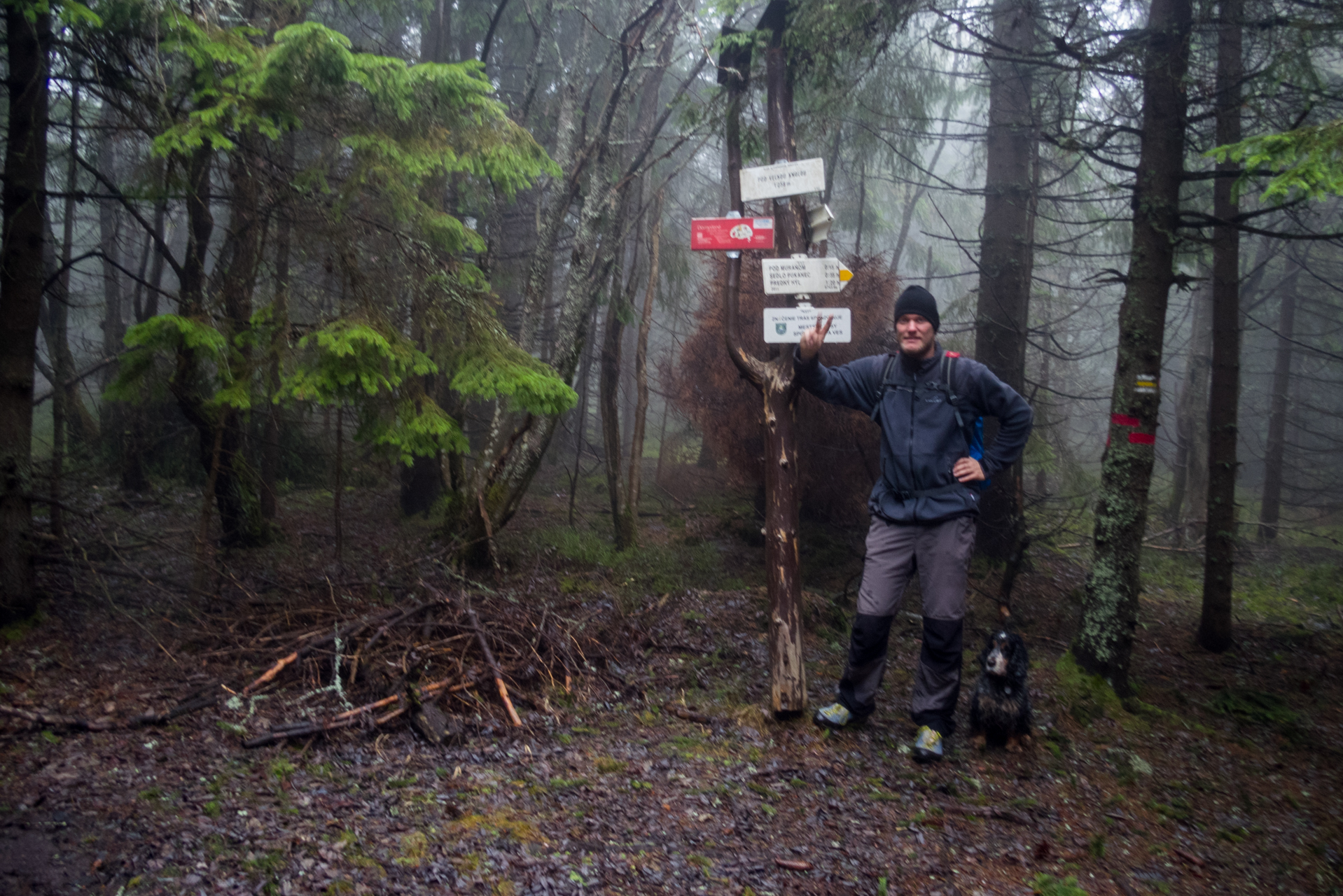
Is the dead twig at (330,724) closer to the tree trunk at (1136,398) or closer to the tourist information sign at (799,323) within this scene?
the tourist information sign at (799,323)

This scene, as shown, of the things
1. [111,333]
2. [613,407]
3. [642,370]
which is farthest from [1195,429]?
[111,333]

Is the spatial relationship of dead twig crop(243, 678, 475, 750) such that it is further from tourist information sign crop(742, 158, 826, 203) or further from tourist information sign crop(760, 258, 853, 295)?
tourist information sign crop(742, 158, 826, 203)

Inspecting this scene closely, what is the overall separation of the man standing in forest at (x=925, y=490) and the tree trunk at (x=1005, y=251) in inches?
170

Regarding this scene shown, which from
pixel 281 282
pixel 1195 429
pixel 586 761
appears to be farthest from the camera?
pixel 1195 429

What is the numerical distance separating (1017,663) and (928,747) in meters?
0.72

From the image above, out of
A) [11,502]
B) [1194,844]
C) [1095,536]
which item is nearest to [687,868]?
[1194,844]

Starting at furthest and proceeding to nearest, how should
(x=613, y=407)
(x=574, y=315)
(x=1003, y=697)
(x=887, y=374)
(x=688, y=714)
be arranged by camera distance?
(x=613, y=407), (x=574, y=315), (x=688, y=714), (x=887, y=374), (x=1003, y=697)

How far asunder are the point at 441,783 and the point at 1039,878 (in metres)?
2.88

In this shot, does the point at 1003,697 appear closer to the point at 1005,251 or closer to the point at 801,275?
the point at 801,275

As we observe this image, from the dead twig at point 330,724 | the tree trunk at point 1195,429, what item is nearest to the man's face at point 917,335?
the dead twig at point 330,724

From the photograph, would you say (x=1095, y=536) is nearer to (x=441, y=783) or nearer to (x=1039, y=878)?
(x=1039, y=878)

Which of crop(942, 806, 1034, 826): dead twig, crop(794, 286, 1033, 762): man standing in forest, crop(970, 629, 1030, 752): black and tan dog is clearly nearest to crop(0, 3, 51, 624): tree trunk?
crop(794, 286, 1033, 762): man standing in forest

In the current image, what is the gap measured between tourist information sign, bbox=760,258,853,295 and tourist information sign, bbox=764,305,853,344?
0.16 metres

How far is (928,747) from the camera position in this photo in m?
4.38
